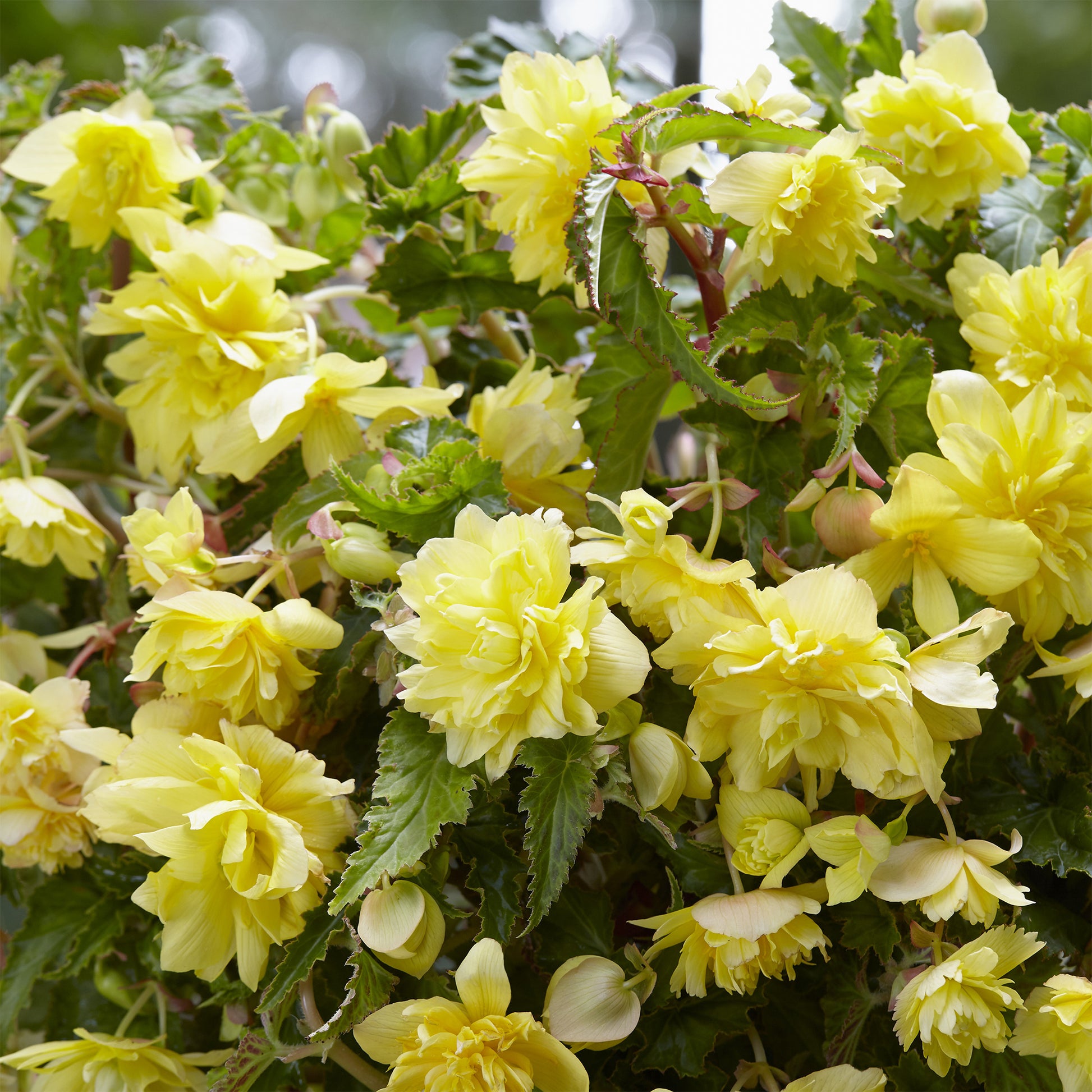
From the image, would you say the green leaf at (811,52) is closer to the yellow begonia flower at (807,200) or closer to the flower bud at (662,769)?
the yellow begonia flower at (807,200)

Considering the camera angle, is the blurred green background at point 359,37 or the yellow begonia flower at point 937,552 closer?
the yellow begonia flower at point 937,552

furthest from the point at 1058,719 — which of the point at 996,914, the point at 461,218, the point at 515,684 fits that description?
the point at 461,218

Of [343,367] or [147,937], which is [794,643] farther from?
[147,937]

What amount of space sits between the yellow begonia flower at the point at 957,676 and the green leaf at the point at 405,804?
160mm

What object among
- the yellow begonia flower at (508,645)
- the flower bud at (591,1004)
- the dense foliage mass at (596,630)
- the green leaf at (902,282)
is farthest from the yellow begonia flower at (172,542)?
the green leaf at (902,282)

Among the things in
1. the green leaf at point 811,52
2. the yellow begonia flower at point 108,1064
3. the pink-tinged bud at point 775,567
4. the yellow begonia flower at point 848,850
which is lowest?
the yellow begonia flower at point 108,1064

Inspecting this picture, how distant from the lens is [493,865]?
406 mm

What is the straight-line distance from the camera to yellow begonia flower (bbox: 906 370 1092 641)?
38 cm

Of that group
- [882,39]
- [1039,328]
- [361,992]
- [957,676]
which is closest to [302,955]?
[361,992]

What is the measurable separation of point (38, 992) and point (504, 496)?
0.41 meters

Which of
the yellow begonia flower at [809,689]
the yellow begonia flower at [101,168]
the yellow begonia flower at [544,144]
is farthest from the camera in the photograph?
the yellow begonia flower at [101,168]

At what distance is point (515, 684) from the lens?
1.14 ft

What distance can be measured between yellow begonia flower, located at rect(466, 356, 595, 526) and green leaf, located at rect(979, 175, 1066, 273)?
0.74 ft

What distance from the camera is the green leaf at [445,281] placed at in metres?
0.54
